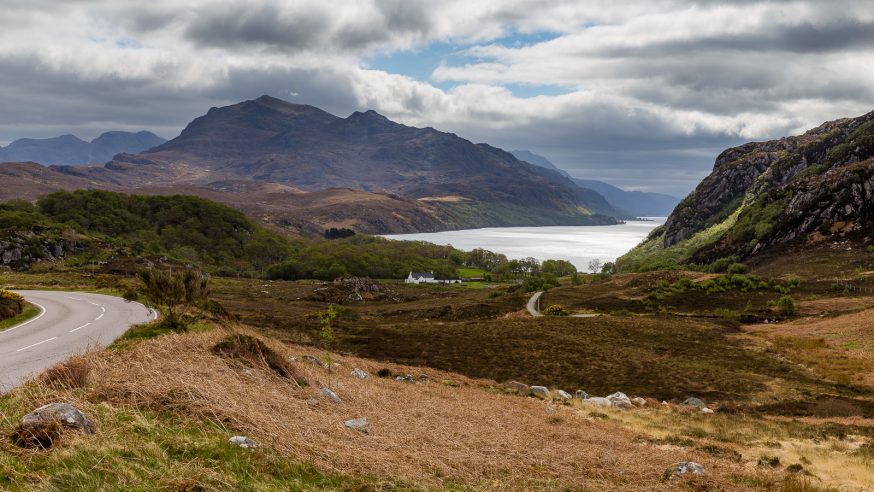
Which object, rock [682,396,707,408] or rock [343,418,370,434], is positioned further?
rock [682,396,707,408]

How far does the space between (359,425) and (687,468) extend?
35.0 feet

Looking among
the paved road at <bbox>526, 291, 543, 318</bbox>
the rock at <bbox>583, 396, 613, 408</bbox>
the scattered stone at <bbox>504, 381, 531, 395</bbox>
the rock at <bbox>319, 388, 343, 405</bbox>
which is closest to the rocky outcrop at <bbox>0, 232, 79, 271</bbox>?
the paved road at <bbox>526, 291, 543, 318</bbox>

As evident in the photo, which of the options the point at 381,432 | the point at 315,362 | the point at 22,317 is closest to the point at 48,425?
the point at 381,432

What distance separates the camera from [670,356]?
5638cm

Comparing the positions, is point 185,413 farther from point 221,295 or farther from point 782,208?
point 782,208

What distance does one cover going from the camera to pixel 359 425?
16.6 m

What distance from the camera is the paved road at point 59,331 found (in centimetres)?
2138

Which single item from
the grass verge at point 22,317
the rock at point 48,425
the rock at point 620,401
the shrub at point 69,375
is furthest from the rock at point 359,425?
the grass verge at point 22,317

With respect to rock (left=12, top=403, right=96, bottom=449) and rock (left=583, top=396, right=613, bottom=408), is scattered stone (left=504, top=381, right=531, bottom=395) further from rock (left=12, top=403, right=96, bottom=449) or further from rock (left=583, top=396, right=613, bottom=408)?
rock (left=12, top=403, right=96, bottom=449)

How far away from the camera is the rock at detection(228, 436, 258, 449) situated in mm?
12109

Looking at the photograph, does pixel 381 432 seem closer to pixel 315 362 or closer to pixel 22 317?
pixel 315 362

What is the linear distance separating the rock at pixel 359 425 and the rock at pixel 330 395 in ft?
10.6

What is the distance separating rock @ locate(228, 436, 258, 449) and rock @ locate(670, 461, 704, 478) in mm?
12777

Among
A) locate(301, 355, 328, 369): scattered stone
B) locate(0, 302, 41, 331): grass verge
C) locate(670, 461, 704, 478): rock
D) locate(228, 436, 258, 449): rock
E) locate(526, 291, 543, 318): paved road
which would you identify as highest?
locate(228, 436, 258, 449): rock
